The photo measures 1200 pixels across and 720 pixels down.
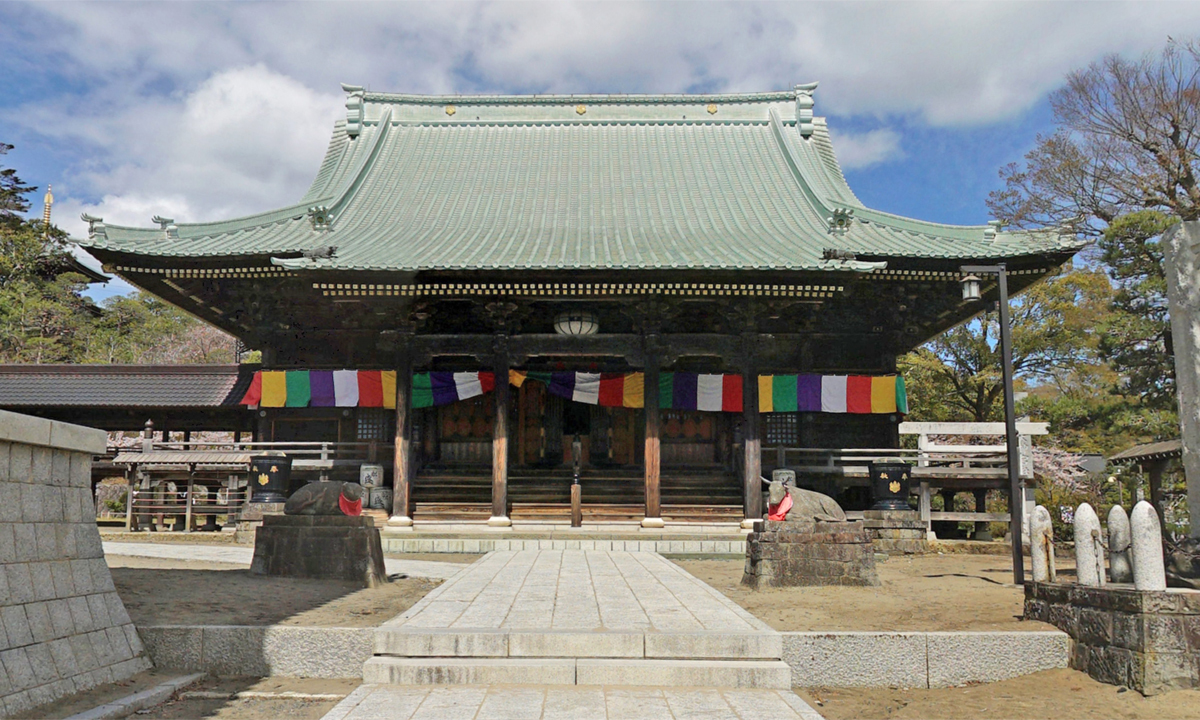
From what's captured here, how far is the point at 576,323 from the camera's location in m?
16.5

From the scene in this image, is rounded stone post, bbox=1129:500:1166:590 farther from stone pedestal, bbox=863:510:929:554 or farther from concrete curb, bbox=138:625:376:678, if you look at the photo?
stone pedestal, bbox=863:510:929:554

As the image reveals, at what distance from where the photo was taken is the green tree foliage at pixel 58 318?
105 ft

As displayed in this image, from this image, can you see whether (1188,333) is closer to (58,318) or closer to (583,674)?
(583,674)

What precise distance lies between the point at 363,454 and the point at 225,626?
11033mm

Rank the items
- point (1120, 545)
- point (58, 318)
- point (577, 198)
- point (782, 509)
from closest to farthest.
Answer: point (1120, 545) < point (782, 509) < point (577, 198) < point (58, 318)

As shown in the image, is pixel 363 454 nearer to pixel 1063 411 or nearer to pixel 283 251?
pixel 283 251

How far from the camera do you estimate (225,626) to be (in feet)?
22.4

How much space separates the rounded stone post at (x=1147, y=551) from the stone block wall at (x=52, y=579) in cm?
807

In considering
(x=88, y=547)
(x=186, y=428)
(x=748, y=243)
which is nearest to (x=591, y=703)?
(x=88, y=547)

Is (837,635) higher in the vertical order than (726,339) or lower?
lower

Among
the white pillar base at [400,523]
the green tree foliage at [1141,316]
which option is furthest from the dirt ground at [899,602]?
the green tree foliage at [1141,316]

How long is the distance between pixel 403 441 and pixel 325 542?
6.30 meters

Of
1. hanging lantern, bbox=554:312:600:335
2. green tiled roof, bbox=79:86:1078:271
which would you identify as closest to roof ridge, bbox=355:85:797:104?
green tiled roof, bbox=79:86:1078:271

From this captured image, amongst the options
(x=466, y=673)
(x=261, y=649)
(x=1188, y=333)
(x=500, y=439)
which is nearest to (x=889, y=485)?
(x=500, y=439)
